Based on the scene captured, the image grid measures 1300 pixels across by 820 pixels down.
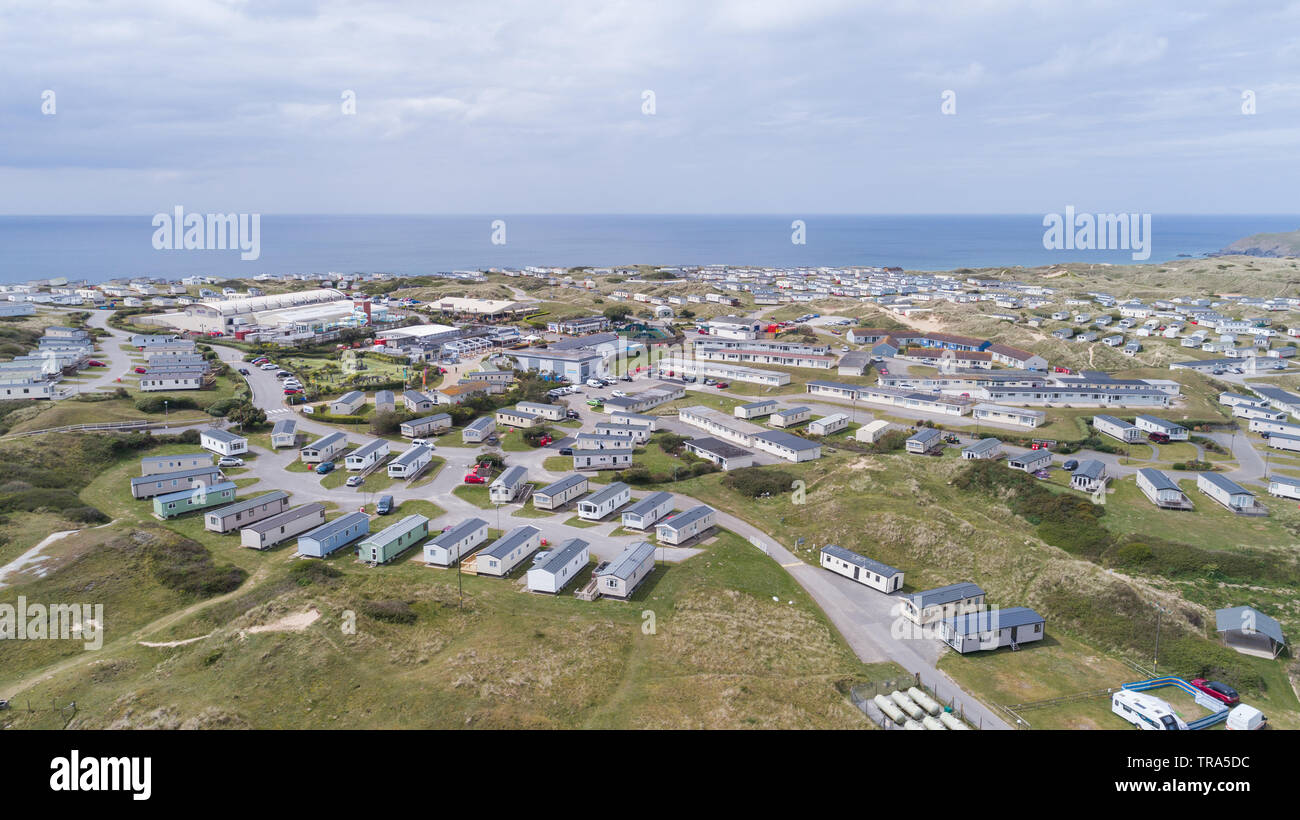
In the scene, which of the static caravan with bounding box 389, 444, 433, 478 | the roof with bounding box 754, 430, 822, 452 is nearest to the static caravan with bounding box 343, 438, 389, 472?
the static caravan with bounding box 389, 444, 433, 478

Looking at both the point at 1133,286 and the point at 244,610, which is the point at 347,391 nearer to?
the point at 244,610

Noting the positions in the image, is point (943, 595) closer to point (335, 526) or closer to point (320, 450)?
point (335, 526)

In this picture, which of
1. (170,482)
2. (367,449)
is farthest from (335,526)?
(170,482)

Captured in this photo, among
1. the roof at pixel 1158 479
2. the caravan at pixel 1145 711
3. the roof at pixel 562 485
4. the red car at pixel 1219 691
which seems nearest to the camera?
the caravan at pixel 1145 711

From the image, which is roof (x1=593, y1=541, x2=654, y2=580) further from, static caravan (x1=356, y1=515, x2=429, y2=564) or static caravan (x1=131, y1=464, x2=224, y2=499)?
static caravan (x1=131, y1=464, x2=224, y2=499)

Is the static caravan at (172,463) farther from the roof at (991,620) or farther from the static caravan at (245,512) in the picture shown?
the roof at (991,620)

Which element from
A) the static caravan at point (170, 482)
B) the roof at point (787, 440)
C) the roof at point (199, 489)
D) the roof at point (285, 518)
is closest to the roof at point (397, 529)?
the roof at point (285, 518)
